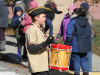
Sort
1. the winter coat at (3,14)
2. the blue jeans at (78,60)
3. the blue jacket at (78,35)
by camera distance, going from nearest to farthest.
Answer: the blue jacket at (78,35), the blue jeans at (78,60), the winter coat at (3,14)

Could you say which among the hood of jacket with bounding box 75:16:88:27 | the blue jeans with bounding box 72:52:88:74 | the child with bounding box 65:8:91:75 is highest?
the hood of jacket with bounding box 75:16:88:27

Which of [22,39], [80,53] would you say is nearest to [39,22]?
[80,53]

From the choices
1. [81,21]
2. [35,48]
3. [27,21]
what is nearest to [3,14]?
[27,21]

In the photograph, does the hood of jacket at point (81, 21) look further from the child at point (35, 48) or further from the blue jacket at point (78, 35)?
the child at point (35, 48)

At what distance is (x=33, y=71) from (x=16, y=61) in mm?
4555

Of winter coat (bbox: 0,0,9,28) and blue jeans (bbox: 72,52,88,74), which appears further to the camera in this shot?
winter coat (bbox: 0,0,9,28)

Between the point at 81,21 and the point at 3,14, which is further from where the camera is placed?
the point at 3,14

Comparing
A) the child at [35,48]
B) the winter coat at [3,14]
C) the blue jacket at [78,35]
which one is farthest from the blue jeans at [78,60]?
the winter coat at [3,14]

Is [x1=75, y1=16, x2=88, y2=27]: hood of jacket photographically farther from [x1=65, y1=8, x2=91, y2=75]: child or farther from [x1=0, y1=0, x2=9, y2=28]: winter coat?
[x1=0, y1=0, x2=9, y2=28]: winter coat

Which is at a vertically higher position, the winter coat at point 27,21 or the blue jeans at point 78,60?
the winter coat at point 27,21

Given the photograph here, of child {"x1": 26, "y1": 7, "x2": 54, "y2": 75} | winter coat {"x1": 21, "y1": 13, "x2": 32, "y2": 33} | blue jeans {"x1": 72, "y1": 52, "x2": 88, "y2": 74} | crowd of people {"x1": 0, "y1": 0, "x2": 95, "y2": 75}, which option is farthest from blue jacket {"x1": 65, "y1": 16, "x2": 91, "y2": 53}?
winter coat {"x1": 21, "y1": 13, "x2": 32, "y2": 33}

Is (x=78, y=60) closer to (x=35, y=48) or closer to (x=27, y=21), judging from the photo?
(x=35, y=48)

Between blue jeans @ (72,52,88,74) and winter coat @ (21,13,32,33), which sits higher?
winter coat @ (21,13,32,33)

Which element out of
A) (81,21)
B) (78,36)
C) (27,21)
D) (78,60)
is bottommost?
(78,60)
